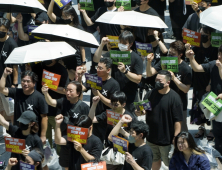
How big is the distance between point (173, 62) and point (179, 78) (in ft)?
1.11

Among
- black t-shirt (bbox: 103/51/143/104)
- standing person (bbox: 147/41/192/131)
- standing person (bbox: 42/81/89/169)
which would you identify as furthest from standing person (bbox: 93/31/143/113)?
standing person (bbox: 42/81/89/169)

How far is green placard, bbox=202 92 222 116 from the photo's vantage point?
669 cm

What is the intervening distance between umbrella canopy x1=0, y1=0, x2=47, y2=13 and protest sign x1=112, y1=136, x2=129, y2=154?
3731 mm

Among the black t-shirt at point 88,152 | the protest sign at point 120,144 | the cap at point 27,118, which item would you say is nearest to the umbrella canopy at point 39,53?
the cap at point 27,118

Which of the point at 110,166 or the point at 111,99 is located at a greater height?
the point at 111,99

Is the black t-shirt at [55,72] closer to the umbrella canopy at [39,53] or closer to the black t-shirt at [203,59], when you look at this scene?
the umbrella canopy at [39,53]

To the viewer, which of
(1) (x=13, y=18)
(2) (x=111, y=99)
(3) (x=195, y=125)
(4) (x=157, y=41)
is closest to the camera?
(2) (x=111, y=99)

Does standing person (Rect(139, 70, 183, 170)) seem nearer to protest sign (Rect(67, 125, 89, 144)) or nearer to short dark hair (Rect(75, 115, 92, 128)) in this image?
short dark hair (Rect(75, 115, 92, 128))

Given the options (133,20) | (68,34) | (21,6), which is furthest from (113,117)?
(21,6)

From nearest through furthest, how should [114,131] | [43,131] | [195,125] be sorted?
[114,131] → [43,131] → [195,125]

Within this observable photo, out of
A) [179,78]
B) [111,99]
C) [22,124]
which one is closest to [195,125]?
[179,78]

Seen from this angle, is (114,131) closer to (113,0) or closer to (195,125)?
(195,125)

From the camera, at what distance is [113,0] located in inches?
370

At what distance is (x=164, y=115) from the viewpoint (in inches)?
263
